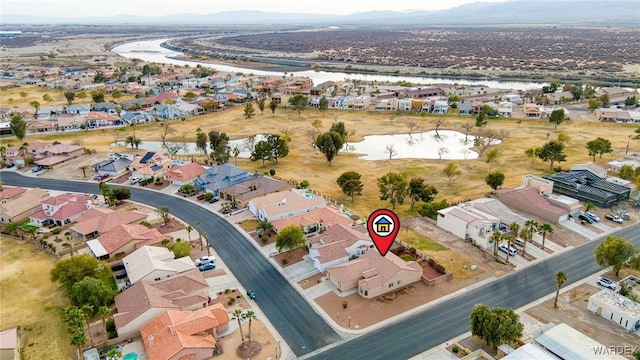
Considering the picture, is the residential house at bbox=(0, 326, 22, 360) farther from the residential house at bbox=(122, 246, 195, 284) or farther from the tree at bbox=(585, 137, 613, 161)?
the tree at bbox=(585, 137, 613, 161)

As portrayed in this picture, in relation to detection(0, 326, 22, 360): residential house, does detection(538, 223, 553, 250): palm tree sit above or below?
above

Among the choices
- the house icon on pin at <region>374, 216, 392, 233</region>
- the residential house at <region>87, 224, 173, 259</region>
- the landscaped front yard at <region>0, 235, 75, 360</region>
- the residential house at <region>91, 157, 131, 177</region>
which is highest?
the house icon on pin at <region>374, 216, 392, 233</region>

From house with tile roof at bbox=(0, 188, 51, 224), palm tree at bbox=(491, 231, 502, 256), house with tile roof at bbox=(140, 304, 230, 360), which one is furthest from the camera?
house with tile roof at bbox=(0, 188, 51, 224)

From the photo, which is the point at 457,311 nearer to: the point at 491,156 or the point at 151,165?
the point at 491,156

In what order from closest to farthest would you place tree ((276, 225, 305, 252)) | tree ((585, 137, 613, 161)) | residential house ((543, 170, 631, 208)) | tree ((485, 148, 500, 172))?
tree ((276, 225, 305, 252))
residential house ((543, 170, 631, 208))
tree ((485, 148, 500, 172))
tree ((585, 137, 613, 161))

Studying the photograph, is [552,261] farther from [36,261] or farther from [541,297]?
[36,261]

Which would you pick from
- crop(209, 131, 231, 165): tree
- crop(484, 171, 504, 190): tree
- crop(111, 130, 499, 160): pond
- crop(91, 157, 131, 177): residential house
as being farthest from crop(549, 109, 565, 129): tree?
crop(91, 157, 131, 177): residential house

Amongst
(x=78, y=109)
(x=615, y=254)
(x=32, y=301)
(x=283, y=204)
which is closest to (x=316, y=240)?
(x=283, y=204)
